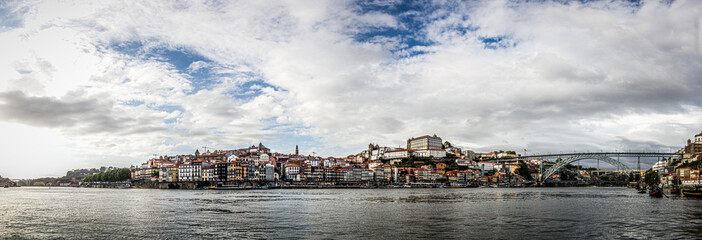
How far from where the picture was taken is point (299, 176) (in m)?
139

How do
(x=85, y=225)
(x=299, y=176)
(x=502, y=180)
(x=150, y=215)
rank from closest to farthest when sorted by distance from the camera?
(x=85, y=225)
(x=150, y=215)
(x=299, y=176)
(x=502, y=180)

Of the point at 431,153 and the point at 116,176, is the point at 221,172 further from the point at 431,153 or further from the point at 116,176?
the point at 431,153

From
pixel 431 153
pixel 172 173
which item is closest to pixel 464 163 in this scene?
pixel 431 153

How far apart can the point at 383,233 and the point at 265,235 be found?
655 cm

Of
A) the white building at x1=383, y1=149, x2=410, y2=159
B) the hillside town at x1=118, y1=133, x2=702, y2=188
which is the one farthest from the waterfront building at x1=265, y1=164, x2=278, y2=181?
the white building at x1=383, y1=149, x2=410, y2=159

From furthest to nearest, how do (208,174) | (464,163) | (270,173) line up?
(464,163) < (270,173) < (208,174)

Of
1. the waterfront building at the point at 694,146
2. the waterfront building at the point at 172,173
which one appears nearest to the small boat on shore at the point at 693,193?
the waterfront building at the point at 694,146

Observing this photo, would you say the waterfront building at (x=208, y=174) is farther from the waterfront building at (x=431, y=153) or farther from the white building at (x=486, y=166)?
the white building at (x=486, y=166)

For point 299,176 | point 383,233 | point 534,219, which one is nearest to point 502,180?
point 299,176

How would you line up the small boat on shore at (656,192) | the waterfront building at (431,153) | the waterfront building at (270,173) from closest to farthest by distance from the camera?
1. the small boat on shore at (656,192)
2. the waterfront building at (270,173)
3. the waterfront building at (431,153)

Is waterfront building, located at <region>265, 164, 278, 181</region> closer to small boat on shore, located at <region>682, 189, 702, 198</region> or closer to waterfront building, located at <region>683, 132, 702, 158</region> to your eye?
small boat on shore, located at <region>682, 189, 702, 198</region>

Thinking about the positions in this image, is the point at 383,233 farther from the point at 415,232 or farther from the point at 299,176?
the point at 299,176

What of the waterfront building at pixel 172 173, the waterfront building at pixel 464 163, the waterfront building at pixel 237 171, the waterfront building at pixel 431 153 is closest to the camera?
the waterfront building at pixel 237 171

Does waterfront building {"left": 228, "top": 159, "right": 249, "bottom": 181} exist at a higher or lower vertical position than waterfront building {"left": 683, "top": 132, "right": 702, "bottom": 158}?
lower
